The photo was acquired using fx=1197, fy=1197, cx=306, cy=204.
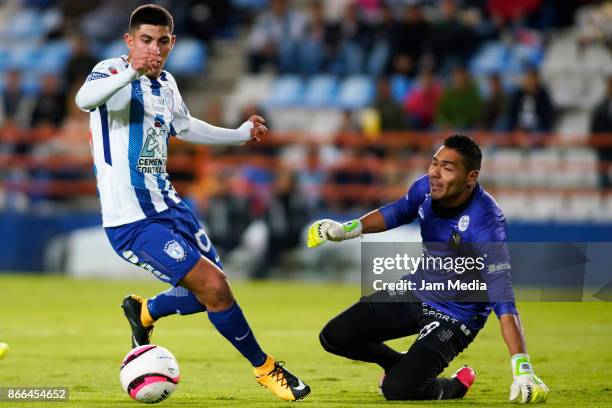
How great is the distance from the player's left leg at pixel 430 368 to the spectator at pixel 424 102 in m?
11.2

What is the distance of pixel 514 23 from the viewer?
64.4ft

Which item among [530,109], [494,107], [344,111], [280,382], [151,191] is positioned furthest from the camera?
[344,111]

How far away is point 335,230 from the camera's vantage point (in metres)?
6.98

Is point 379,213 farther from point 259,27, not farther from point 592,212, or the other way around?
point 259,27

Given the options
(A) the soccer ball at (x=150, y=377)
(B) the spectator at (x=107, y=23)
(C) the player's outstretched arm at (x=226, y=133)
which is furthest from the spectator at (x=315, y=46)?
(A) the soccer ball at (x=150, y=377)

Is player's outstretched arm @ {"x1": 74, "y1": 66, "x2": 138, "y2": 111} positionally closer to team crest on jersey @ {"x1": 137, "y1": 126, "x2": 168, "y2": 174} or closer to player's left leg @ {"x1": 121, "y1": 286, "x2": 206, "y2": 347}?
team crest on jersey @ {"x1": 137, "y1": 126, "x2": 168, "y2": 174}

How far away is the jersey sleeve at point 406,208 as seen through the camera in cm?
746

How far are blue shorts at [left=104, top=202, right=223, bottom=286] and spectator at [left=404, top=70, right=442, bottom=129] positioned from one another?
11.4 metres

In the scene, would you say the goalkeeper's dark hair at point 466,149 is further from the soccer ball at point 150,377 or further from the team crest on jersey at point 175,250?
the soccer ball at point 150,377

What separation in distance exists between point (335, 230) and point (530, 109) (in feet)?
36.1

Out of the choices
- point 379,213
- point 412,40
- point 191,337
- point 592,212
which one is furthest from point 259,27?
point 379,213

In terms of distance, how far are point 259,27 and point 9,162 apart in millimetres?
5311

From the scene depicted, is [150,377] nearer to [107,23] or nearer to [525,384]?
[525,384]

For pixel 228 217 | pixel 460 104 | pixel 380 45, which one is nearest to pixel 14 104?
pixel 228 217
